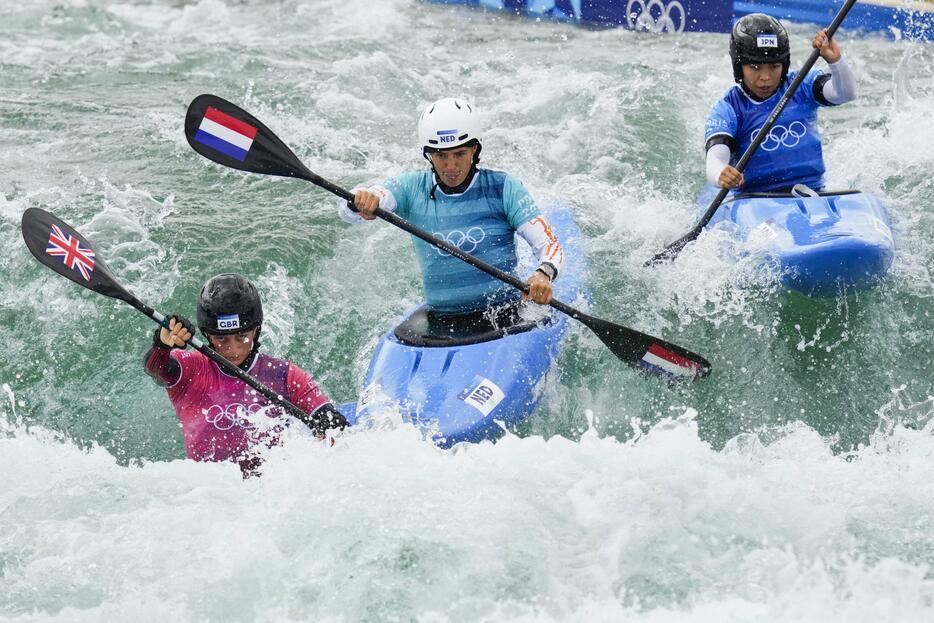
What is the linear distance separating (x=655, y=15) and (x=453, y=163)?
7711 mm

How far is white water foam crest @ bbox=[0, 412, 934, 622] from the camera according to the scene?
4109mm

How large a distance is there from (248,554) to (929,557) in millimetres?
2603

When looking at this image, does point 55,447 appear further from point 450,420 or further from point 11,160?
point 11,160

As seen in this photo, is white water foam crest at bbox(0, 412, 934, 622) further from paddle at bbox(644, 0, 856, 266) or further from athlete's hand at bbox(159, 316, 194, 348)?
paddle at bbox(644, 0, 856, 266)

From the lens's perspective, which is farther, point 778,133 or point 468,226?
point 778,133

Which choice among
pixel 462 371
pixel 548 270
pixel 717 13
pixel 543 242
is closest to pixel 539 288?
pixel 548 270

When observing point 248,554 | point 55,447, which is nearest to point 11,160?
point 55,447

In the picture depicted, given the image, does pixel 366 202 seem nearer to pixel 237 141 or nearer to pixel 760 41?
pixel 237 141

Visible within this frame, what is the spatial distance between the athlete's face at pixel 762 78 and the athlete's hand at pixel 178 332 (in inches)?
151

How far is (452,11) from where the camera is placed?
45.6ft

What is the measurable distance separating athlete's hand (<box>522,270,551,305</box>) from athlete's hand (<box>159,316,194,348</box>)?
1.71 m

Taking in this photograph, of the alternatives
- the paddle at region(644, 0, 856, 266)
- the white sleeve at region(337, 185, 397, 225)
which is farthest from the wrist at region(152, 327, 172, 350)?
the paddle at region(644, 0, 856, 266)

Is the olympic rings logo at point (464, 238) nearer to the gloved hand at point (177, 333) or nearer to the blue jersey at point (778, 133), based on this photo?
the gloved hand at point (177, 333)

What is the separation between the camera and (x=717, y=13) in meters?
12.3
